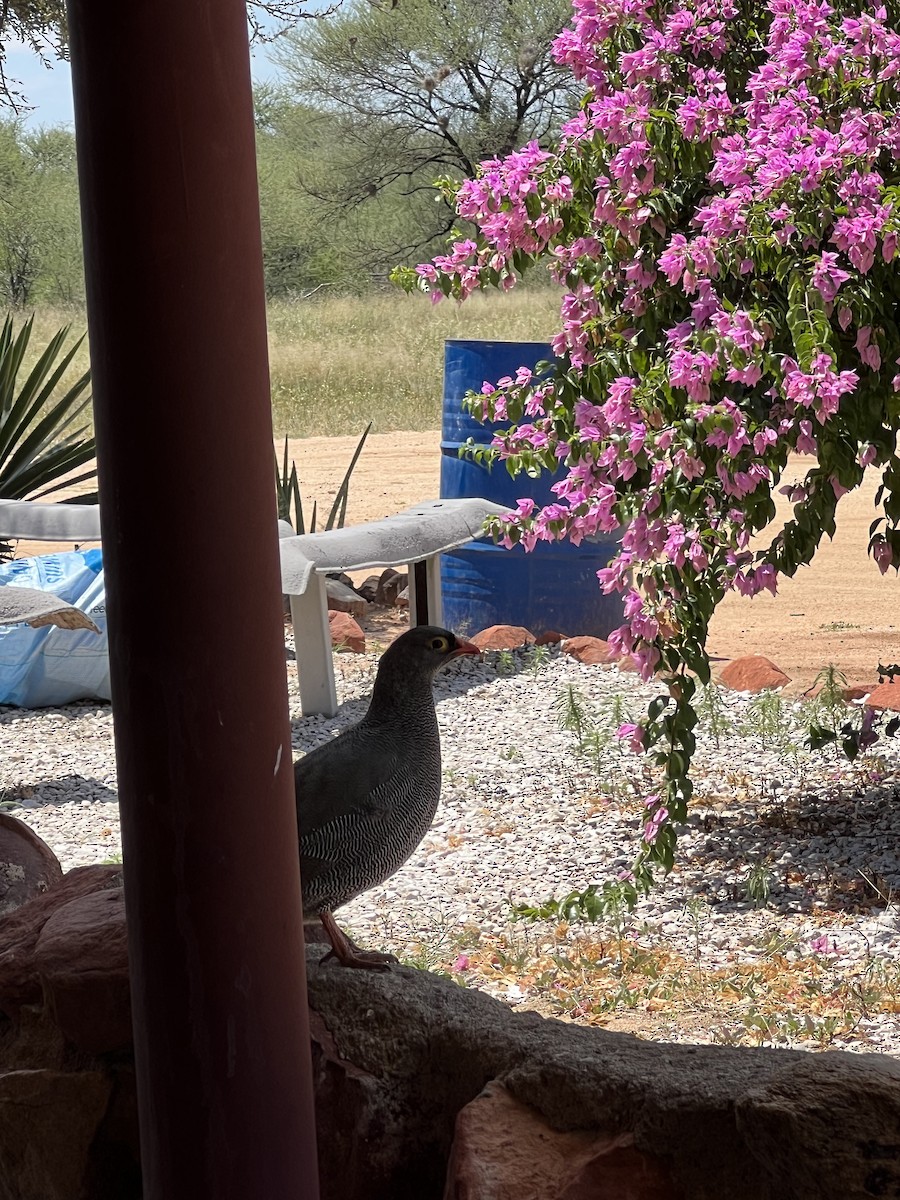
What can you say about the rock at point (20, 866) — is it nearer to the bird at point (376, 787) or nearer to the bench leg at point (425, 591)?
the bird at point (376, 787)

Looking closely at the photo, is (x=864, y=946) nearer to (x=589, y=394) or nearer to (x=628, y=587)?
(x=628, y=587)

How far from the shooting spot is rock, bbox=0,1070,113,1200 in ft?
6.98

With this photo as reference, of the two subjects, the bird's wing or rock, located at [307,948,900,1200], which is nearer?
rock, located at [307,948,900,1200]

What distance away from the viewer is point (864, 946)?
360cm

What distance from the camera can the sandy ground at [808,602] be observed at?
712 centimetres

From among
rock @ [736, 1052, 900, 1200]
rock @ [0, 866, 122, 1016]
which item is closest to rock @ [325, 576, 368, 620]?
rock @ [0, 866, 122, 1016]

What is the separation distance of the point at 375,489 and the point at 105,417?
1133 centimetres

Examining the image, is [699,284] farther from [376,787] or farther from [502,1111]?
[502,1111]

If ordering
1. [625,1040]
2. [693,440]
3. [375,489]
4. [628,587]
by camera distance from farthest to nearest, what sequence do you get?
1. [375,489]
2. [628,587]
3. [693,440]
4. [625,1040]

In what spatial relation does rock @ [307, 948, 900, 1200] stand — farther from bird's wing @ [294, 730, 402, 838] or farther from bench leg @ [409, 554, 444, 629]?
bench leg @ [409, 554, 444, 629]

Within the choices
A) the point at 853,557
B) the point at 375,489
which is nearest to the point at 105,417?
the point at 853,557

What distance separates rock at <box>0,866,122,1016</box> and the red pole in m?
0.63

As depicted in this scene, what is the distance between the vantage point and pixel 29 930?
2.35m

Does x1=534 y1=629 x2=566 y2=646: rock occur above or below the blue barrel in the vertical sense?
below
